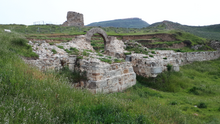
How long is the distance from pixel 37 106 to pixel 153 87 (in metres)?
7.90

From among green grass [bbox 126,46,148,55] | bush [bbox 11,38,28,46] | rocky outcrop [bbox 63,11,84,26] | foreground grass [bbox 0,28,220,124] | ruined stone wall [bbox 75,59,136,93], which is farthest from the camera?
rocky outcrop [bbox 63,11,84,26]

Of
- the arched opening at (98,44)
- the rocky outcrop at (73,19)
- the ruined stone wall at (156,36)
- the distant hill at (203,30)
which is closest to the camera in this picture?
the arched opening at (98,44)

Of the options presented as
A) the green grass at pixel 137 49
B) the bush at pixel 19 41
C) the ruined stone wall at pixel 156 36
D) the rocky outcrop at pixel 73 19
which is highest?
the rocky outcrop at pixel 73 19

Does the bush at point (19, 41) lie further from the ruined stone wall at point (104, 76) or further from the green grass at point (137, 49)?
the green grass at point (137, 49)

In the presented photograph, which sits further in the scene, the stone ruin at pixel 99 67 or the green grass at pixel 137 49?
the green grass at pixel 137 49

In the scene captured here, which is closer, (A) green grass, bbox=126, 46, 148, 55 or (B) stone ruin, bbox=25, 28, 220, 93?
(B) stone ruin, bbox=25, 28, 220, 93

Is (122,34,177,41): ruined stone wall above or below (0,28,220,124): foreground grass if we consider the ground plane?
above

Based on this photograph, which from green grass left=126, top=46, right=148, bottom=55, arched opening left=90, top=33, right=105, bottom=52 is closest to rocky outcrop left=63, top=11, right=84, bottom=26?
arched opening left=90, top=33, right=105, bottom=52

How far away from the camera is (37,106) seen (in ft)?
10.4

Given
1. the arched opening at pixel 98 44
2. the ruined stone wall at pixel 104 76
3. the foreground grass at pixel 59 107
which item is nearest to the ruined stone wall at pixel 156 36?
the arched opening at pixel 98 44

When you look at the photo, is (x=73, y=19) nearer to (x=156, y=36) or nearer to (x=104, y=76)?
(x=156, y=36)

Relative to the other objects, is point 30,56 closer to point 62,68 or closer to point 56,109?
point 62,68

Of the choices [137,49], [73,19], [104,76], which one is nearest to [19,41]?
[104,76]

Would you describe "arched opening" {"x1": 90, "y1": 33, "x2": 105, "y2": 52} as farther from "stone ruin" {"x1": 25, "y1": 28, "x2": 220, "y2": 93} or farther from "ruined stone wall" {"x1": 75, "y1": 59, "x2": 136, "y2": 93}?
"ruined stone wall" {"x1": 75, "y1": 59, "x2": 136, "y2": 93}
